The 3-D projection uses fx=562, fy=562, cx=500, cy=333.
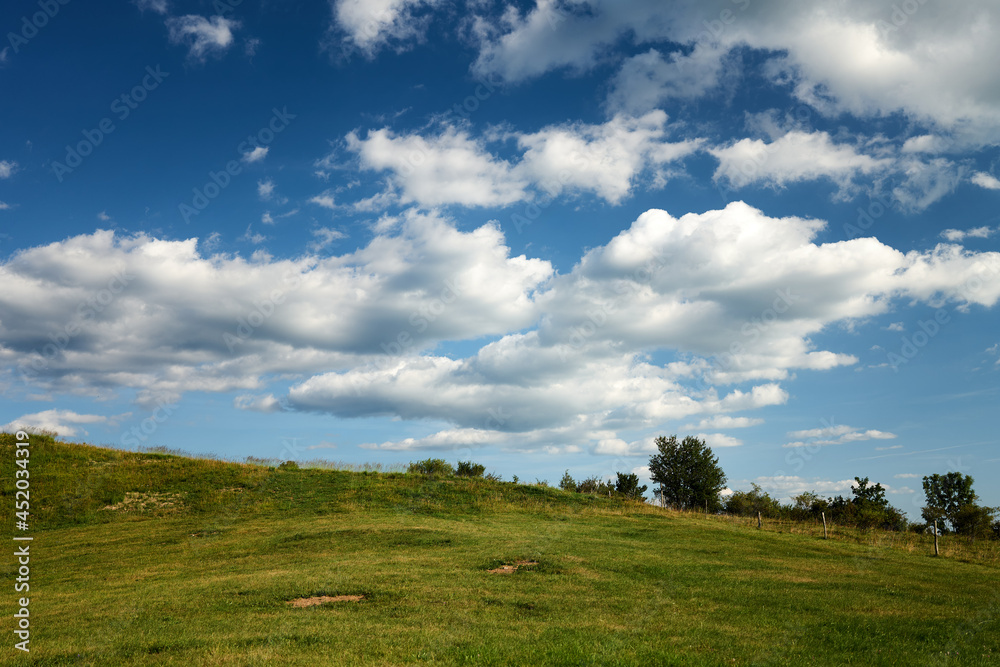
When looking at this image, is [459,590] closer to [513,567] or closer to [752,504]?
[513,567]

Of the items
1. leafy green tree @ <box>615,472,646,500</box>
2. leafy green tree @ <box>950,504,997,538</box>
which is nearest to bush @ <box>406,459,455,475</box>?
leafy green tree @ <box>615,472,646,500</box>

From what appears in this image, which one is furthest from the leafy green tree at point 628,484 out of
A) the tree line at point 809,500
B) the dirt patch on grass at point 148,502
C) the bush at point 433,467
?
the dirt patch on grass at point 148,502

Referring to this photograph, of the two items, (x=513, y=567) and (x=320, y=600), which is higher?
(x=513, y=567)

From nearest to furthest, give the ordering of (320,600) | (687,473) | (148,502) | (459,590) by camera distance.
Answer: (320,600)
(459,590)
(148,502)
(687,473)

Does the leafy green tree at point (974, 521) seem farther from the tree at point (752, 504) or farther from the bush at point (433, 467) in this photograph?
the bush at point (433, 467)

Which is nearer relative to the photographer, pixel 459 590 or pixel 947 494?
pixel 459 590

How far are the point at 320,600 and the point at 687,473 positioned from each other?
8682 centimetres

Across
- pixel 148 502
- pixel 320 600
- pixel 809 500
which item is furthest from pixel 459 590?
pixel 809 500

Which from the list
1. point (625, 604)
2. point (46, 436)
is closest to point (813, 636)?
point (625, 604)

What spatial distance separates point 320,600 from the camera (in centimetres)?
1848

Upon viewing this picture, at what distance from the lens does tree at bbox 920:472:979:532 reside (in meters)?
84.2

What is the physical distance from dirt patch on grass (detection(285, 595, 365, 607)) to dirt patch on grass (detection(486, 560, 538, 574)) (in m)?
6.48

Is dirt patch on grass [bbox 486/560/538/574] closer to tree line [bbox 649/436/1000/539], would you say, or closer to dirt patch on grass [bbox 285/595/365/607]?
dirt patch on grass [bbox 285/595/365/607]

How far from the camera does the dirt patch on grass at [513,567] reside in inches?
926
